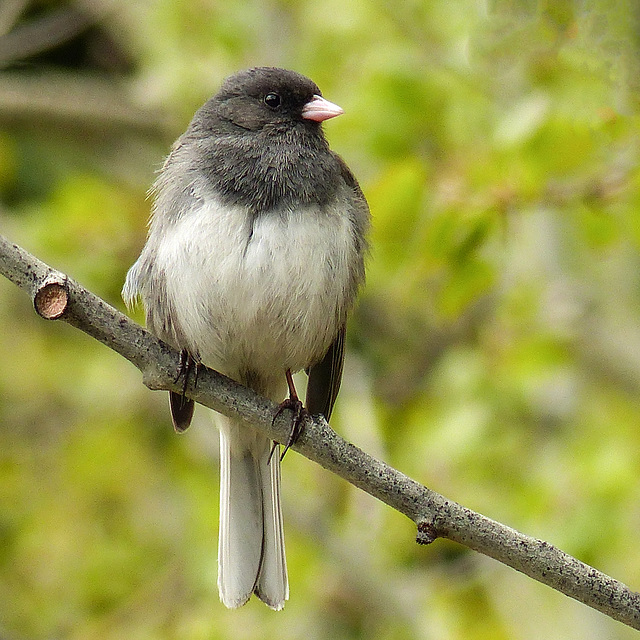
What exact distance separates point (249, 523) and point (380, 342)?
8.41ft

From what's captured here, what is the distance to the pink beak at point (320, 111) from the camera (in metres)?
2.53

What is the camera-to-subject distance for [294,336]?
235 cm

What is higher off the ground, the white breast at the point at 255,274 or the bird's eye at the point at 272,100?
the bird's eye at the point at 272,100

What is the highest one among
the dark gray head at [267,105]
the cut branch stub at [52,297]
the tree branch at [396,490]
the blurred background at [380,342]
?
the dark gray head at [267,105]

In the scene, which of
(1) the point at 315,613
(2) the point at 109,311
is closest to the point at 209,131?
(2) the point at 109,311

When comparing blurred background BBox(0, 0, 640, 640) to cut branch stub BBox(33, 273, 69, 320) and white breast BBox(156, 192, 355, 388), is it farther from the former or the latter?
cut branch stub BBox(33, 273, 69, 320)

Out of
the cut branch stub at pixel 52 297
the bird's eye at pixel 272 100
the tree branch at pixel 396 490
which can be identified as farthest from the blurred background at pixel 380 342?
the cut branch stub at pixel 52 297

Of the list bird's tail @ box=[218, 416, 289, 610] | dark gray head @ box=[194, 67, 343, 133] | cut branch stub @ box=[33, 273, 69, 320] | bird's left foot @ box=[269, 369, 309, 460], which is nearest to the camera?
cut branch stub @ box=[33, 273, 69, 320]

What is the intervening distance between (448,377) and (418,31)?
1.50 m

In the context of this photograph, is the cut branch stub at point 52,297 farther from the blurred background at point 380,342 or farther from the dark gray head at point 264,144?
the blurred background at point 380,342

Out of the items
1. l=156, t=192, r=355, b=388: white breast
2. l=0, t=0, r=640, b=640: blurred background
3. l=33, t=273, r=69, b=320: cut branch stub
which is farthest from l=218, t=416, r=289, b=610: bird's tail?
l=33, t=273, r=69, b=320: cut branch stub

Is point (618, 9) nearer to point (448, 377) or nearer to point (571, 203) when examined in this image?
point (571, 203)

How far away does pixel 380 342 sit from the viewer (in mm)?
4961

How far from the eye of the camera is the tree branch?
1688mm
